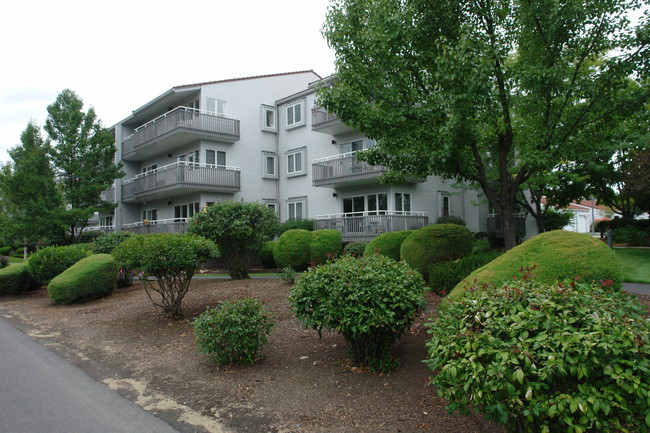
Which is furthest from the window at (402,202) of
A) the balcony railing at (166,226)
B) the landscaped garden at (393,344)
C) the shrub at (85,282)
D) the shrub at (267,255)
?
the shrub at (85,282)

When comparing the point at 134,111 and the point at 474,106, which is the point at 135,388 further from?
the point at 134,111

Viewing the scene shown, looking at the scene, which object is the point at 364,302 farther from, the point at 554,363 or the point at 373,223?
the point at 373,223

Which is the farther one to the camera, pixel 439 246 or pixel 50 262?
pixel 50 262

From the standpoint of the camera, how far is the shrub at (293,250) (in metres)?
16.6

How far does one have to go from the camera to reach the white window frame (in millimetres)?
25984

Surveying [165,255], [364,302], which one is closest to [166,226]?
[165,255]

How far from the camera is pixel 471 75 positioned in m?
6.94

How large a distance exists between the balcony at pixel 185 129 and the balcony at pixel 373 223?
8527 millimetres

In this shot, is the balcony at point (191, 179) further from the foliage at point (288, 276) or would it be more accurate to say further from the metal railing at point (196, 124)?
the foliage at point (288, 276)

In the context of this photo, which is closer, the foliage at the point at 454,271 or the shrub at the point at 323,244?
the foliage at the point at 454,271

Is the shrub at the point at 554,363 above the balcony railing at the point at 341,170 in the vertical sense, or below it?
below

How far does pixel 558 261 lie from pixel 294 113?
23.2 metres

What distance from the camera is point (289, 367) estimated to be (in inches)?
220

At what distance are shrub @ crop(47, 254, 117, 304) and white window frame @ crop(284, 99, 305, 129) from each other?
1602 cm
